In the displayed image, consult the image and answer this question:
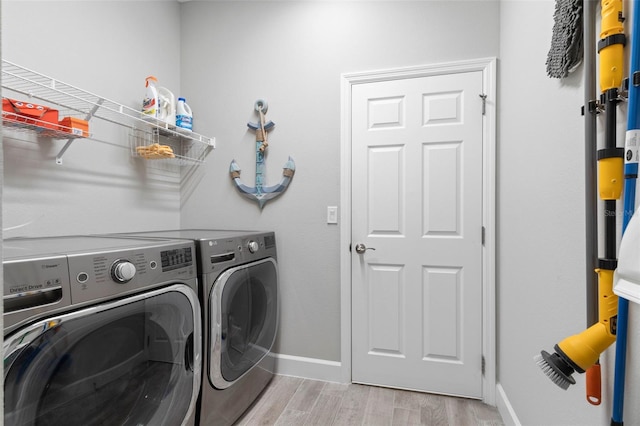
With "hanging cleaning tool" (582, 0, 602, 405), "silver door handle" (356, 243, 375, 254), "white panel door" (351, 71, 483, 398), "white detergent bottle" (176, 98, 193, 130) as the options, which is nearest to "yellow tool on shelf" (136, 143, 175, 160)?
"white detergent bottle" (176, 98, 193, 130)

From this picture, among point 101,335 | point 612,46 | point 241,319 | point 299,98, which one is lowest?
point 241,319

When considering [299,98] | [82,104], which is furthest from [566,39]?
[82,104]

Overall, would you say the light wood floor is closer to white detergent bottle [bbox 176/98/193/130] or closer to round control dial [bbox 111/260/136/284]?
round control dial [bbox 111/260/136/284]

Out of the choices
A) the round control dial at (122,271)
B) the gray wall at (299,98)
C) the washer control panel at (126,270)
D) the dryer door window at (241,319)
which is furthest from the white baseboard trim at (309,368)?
the round control dial at (122,271)

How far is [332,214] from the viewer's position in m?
2.21

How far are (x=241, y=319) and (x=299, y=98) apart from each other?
1.45 m

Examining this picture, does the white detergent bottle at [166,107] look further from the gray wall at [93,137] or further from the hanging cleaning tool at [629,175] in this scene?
the hanging cleaning tool at [629,175]

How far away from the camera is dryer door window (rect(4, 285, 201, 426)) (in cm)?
88

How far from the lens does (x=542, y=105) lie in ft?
4.38

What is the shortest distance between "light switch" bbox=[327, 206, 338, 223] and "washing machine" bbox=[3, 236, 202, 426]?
39.2 inches

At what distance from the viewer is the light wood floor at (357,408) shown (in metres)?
1.77

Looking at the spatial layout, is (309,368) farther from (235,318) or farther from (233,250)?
(233,250)

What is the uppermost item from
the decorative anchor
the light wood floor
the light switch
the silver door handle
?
the decorative anchor

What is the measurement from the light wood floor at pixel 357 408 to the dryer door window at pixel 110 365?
25.2 inches
